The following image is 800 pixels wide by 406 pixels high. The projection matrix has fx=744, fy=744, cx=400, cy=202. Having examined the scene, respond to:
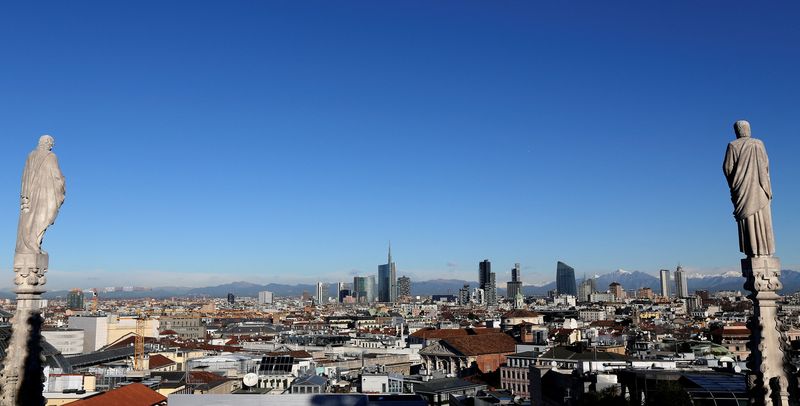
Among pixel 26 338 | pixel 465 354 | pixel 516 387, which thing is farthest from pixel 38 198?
pixel 465 354

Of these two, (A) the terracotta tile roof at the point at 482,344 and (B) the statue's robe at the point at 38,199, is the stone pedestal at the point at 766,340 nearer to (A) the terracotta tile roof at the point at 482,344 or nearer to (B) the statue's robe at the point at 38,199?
(B) the statue's robe at the point at 38,199

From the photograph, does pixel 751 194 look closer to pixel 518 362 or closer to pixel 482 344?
pixel 518 362

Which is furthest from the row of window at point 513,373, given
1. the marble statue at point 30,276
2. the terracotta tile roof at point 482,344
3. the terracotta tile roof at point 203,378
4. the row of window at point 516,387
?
the marble statue at point 30,276

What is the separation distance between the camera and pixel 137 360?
74875mm

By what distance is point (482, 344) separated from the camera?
341 feet

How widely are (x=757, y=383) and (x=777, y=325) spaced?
1.94 feet

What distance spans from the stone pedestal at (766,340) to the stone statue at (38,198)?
22.7 feet

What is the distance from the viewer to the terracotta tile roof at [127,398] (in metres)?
31.1

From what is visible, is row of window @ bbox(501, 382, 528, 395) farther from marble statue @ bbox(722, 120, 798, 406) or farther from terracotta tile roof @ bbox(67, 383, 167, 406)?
marble statue @ bbox(722, 120, 798, 406)

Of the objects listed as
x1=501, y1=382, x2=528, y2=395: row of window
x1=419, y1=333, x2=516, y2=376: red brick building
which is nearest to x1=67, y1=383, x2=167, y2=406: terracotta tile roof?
x1=501, y1=382, x2=528, y2=395: row of window

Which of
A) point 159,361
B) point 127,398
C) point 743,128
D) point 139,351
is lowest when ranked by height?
point 159,361

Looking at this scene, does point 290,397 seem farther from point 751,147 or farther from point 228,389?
point 228,389

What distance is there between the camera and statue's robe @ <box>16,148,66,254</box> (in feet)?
23.9

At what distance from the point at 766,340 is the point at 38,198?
7253 mm
